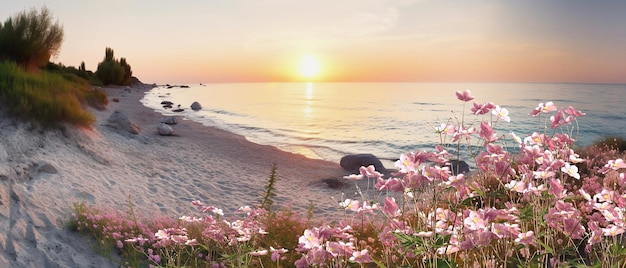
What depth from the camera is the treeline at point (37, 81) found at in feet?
39.9

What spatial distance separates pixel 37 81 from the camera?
14852 millimetres

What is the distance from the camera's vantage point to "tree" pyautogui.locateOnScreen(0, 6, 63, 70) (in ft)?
85.3

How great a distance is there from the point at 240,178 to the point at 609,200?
11321 millimetres

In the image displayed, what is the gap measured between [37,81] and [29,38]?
47.1ft

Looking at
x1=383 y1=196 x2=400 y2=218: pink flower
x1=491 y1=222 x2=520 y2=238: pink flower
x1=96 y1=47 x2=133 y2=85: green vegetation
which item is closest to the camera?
x1=491 y1=222 x2=520 y2=238: pink flower

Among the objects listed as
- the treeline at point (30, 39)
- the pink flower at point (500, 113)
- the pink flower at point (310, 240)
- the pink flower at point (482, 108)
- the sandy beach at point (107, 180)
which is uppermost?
the treeline at point (30, 39)

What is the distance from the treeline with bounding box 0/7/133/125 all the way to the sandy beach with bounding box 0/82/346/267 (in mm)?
528

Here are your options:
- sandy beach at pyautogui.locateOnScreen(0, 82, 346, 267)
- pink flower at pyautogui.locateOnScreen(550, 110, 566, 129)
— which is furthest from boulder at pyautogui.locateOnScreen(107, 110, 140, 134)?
pink flower at pyautogui.locateOnScreen(550, 110, 566, 129)

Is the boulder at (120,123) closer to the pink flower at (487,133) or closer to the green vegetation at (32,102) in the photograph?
the green vegetation at (32,102)

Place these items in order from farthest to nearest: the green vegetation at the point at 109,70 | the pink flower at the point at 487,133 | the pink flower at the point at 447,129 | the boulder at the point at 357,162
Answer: the green vegetation at the point at 109,70 → the boulder at the point at 357,162 → the pink flower at the point at 447,129 → the pink flower at the point at 487,133

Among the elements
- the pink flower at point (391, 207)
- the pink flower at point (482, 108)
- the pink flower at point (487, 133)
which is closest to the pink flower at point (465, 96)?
the pink flower at point (482, 108)

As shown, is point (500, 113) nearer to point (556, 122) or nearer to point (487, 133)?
point (487, 133)

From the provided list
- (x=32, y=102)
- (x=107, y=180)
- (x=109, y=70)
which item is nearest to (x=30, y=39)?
(x=32, y=102)

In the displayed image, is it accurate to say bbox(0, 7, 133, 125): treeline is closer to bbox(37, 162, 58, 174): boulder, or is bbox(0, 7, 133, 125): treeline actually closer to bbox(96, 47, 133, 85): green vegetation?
bbox(37, 162, 58, 174): boulder
